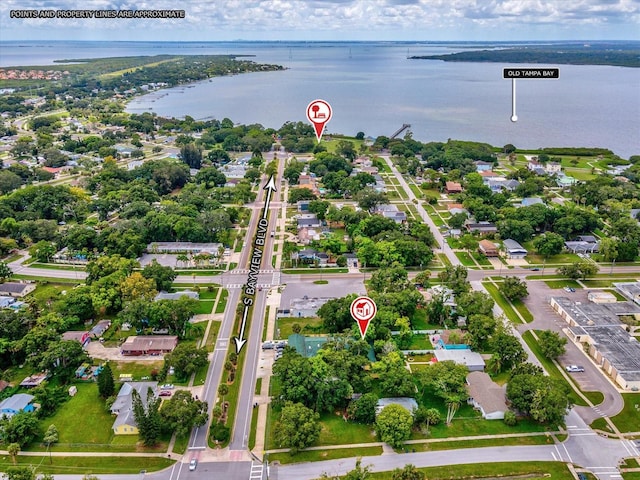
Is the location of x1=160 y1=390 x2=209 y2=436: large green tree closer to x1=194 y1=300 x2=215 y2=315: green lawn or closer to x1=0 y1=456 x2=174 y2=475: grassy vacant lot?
x1=0 y1=456 x2=174 y2=475: grassy vacant lot

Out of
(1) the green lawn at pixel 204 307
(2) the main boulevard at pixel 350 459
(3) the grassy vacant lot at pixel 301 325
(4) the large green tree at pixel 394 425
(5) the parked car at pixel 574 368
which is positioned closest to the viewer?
(2) the main boulevard at pixel 350 459

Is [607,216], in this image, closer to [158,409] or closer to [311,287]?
[311,287]

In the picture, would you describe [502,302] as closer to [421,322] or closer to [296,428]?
[421,322]

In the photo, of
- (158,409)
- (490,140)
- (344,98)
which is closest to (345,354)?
(158,409)

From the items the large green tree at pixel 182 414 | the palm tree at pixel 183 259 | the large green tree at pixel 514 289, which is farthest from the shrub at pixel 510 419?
the palm tree at pixel 183 259

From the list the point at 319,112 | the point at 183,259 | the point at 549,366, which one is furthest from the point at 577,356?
the point at 183,259

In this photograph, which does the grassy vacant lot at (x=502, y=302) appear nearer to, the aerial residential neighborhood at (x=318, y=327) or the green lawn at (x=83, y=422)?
the aerial residential neighborhood at (x=318, y=327)
